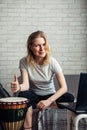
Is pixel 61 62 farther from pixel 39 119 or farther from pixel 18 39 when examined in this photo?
pixel 39 119

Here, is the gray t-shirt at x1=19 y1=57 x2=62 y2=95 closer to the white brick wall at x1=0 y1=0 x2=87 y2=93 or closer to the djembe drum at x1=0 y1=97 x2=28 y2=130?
the djembe drum at x1=0 y1=97 x2=28 y2=130

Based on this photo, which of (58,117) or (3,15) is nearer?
(58,117)

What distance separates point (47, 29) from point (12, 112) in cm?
261

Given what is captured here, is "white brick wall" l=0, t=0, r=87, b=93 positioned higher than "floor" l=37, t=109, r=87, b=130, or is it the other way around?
"white brick wall" l=0, t=0, r=87, b=93

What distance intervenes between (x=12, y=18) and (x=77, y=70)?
4.14ft

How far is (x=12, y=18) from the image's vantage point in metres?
4.67

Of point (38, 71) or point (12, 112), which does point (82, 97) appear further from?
point (38, 71)

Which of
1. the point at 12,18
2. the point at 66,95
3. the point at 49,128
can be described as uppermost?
the point at 12,18

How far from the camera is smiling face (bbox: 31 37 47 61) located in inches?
102

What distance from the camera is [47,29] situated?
187 inches

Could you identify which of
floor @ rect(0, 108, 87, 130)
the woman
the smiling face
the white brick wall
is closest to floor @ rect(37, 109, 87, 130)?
floor @ rect(0, 108, 87, 130)

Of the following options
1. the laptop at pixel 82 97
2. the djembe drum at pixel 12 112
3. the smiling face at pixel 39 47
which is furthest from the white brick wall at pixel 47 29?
the laptop at pixel 82 97

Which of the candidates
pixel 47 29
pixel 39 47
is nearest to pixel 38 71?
pixel 39 47

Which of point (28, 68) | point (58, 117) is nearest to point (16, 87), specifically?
point (28, 68)
